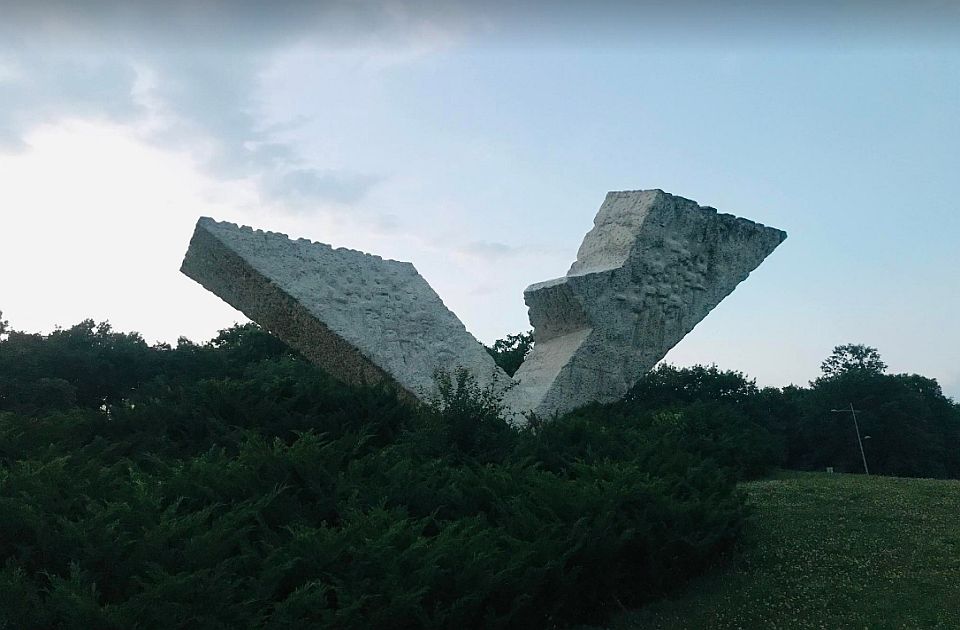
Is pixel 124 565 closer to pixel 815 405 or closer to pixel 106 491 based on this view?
pixel 106 491

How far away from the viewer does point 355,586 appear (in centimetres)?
358

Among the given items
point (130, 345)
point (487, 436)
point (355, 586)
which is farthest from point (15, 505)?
point (130, 345)

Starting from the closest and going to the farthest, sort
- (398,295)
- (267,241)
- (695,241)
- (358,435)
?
(358,435)
(267,241)
(398,295)
(695,241)

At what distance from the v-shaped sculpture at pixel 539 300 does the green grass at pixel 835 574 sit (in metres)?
2.13

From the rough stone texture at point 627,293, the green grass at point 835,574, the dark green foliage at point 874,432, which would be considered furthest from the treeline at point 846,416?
the green grass at point 835,574

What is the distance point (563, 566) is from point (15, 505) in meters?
2.78

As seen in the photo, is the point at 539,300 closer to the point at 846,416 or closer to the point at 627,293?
the point at 627,293

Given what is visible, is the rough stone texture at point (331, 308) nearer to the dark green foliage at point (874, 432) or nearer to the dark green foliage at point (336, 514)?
the dark green foliage at point (336, 514)

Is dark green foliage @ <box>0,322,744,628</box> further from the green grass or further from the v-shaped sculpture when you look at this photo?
the v-shaped sculpture

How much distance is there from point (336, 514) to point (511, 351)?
10.7 m

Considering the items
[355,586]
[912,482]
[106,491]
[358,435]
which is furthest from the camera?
[912,482]

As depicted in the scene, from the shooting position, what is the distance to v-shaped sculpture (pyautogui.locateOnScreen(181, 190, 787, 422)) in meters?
7.39

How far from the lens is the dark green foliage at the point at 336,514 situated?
345 cm

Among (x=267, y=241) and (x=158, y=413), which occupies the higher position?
(x=267, y=241)
